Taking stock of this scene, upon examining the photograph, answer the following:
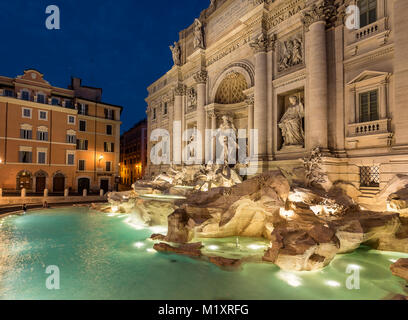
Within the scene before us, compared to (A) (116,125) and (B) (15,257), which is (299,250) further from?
(A) (116,125)

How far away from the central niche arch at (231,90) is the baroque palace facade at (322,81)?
11 cm

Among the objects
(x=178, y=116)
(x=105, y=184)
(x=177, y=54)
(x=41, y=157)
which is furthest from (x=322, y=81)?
(x=105, y=184)

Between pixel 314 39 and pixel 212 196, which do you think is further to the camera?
pixel 314 39

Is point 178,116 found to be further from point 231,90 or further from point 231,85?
point 231,85

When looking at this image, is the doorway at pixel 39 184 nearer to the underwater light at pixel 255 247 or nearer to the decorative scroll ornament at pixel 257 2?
the underwater light at pixel 255 247

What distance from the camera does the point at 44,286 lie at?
5.66 metres

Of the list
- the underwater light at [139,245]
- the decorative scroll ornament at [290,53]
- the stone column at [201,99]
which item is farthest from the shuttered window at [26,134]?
the decorative scroll ornament at [290,53]

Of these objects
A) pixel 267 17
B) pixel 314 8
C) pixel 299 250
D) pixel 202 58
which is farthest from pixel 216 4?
Answer: pixel 299 250

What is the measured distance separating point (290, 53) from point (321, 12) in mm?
2479

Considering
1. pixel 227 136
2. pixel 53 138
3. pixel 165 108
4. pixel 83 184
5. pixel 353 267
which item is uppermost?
pixel 165 108

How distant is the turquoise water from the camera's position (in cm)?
A: 533

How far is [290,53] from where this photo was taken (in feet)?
44.7

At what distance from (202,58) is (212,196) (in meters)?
14.4

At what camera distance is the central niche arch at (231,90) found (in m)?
18.6
